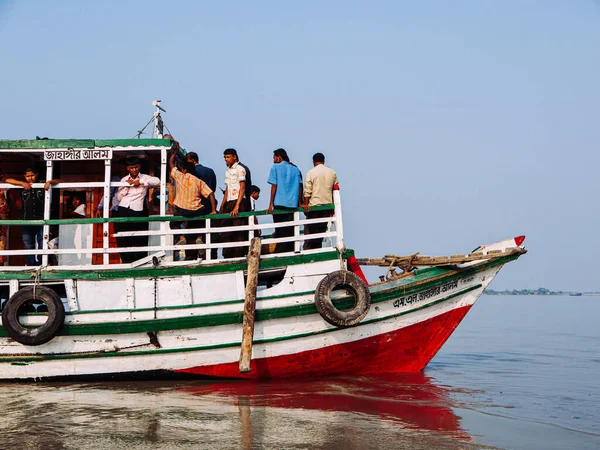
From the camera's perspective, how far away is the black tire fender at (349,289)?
943cm

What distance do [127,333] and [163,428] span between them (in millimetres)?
2784

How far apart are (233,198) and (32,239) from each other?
2.95 metres

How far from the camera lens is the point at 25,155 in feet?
34.1

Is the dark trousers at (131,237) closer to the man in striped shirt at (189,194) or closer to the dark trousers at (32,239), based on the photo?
the man in striped shirt at (189,194)

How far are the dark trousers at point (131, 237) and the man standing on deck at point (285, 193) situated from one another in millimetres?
1853

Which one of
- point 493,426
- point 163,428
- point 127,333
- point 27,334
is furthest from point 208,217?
point 493,426

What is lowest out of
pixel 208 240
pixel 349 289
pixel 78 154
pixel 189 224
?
pixel 349 289

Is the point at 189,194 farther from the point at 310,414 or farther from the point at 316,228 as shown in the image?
the point at 310,414

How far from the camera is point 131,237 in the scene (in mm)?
10242

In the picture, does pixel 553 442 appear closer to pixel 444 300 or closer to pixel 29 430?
pixel 444 300

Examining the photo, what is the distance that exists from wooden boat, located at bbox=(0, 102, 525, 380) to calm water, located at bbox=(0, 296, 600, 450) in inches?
12.2

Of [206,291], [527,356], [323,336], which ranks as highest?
[206,291]

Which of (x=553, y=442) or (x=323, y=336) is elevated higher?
(x=323, y=336)

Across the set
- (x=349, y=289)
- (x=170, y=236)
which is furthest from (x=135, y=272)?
(x=349, y=289)
